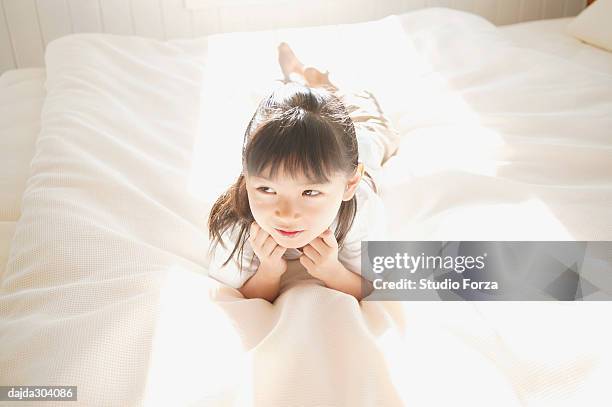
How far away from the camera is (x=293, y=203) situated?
94 cm

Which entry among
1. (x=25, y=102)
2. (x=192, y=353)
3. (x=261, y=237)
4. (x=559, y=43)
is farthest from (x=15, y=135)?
(x=559, y=43)

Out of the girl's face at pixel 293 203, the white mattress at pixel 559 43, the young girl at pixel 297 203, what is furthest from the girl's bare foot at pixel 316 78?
the girl's face at pixel 293 203

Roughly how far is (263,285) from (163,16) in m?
1.68

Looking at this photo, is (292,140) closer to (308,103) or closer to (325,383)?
(308,103)

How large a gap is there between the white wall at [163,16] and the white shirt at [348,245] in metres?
1.44

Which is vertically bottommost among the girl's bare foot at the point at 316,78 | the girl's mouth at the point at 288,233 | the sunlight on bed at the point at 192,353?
the sunlight on bed at the point at 192,353

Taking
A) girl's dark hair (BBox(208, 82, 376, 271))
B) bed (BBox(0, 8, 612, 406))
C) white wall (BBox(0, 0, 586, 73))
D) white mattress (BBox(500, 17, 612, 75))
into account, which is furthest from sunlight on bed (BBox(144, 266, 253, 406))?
white wall (BBox(0, 0, 586, 73))

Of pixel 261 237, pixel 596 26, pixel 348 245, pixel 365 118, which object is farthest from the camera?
pixel 596 26

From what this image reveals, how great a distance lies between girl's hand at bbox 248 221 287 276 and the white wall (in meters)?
1.63

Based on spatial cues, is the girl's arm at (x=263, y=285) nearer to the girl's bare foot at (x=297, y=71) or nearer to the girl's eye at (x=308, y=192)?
the girl's eye at (x=308, y=192)

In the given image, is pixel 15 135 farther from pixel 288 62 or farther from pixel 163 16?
pixel 163 16

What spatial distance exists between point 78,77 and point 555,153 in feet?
3.76

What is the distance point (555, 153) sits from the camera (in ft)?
4.38

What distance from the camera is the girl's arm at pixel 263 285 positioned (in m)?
1.06
